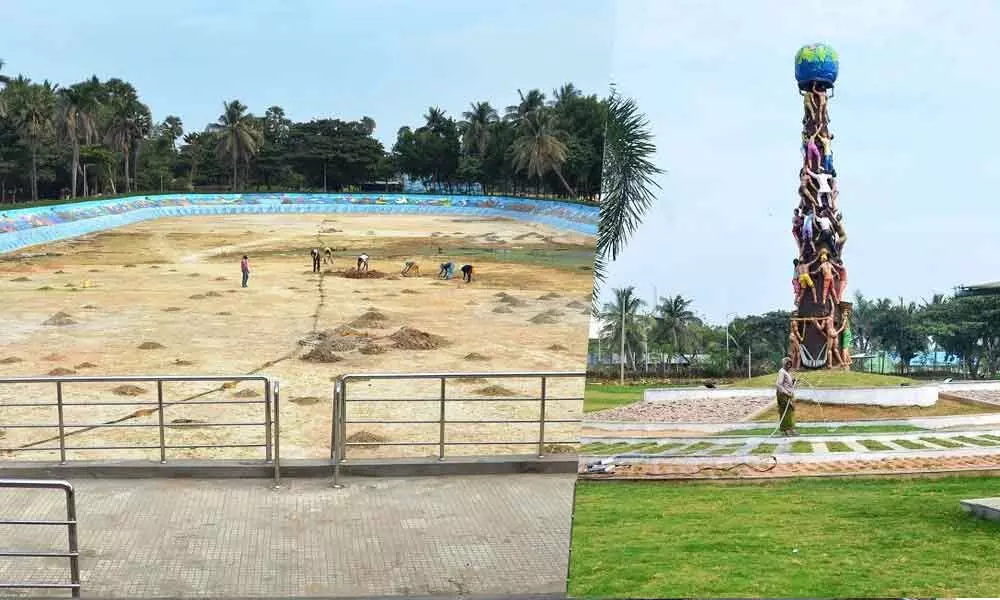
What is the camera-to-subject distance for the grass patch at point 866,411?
74.2 inches

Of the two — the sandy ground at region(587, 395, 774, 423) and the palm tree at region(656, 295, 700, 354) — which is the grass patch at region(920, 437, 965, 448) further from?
the palm tree at region(656, 295, 700, 354)

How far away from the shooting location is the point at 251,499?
13.5 feet

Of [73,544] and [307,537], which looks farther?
[307,537]

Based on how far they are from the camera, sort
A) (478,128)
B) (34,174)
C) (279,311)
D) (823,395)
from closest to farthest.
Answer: (823,395) < (478,128) < (34,174) < (279,311)

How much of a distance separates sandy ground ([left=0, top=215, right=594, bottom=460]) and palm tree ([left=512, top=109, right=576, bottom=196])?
3.31 m

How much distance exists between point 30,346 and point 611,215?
8534 millimetres

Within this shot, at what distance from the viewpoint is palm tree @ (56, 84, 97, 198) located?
22.0 feet

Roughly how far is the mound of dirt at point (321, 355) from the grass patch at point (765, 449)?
6.61 meters

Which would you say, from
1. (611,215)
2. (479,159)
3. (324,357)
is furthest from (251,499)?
(324,357)

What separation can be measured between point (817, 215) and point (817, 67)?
290 millimetres

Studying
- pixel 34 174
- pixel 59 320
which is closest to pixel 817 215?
pixel 34 174

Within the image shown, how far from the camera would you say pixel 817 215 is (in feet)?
5.86

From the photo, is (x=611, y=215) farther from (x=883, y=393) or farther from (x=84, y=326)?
(x=84, y=326)

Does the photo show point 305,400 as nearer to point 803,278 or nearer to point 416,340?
point 416,340
